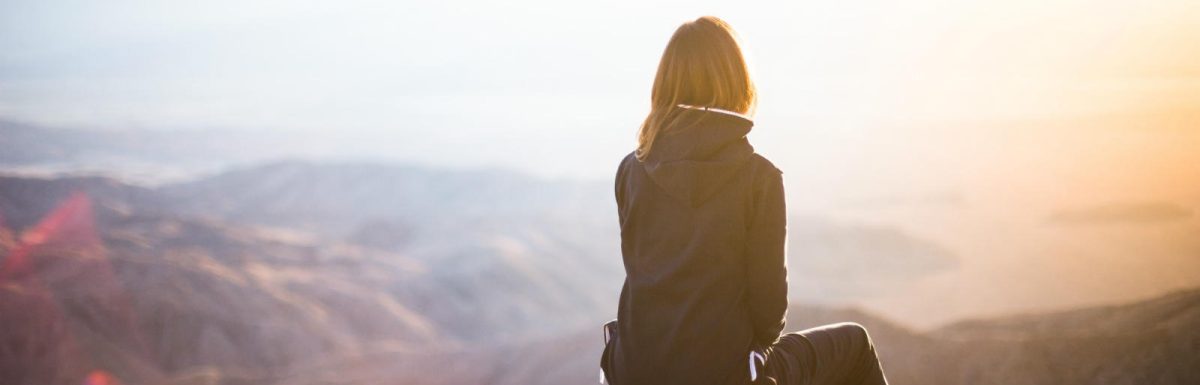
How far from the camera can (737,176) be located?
6.50 feet

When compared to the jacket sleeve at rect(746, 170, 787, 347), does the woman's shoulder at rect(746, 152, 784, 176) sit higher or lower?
higher

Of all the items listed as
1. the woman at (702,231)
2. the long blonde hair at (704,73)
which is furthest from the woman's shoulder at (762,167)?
the long blonde hair at (704,73)

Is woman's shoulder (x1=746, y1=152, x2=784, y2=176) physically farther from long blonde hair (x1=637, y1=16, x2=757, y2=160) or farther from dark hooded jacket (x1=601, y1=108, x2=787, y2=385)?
long blonde hair (x1=637, y1=16, x2=757, y2=160)

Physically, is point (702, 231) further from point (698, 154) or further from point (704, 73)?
point (704, 73)

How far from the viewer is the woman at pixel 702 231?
1.98m

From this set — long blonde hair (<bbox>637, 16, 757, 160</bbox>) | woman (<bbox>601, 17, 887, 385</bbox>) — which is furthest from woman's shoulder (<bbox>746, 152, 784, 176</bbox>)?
long blonde hair (<bbox>637, 16, 757, 160</bbox>)

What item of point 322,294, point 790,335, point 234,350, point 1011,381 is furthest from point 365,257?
point 790,335

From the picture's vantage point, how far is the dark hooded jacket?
1973mm

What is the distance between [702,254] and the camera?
199cm

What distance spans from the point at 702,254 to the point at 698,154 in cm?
23

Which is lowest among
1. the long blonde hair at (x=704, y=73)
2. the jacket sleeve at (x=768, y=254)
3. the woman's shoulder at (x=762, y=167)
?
the jacket sleeve at (x=768, y=254)

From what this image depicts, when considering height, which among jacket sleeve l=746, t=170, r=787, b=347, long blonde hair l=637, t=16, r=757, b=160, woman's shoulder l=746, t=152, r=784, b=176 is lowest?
jacket sleeve l=746, t=170, r=787, b=347

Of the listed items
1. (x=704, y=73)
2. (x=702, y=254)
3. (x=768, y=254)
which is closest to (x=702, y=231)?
(x=702, y=254)

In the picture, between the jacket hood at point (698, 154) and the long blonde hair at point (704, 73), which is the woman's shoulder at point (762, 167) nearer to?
the jacket hood at point (698, 154)
